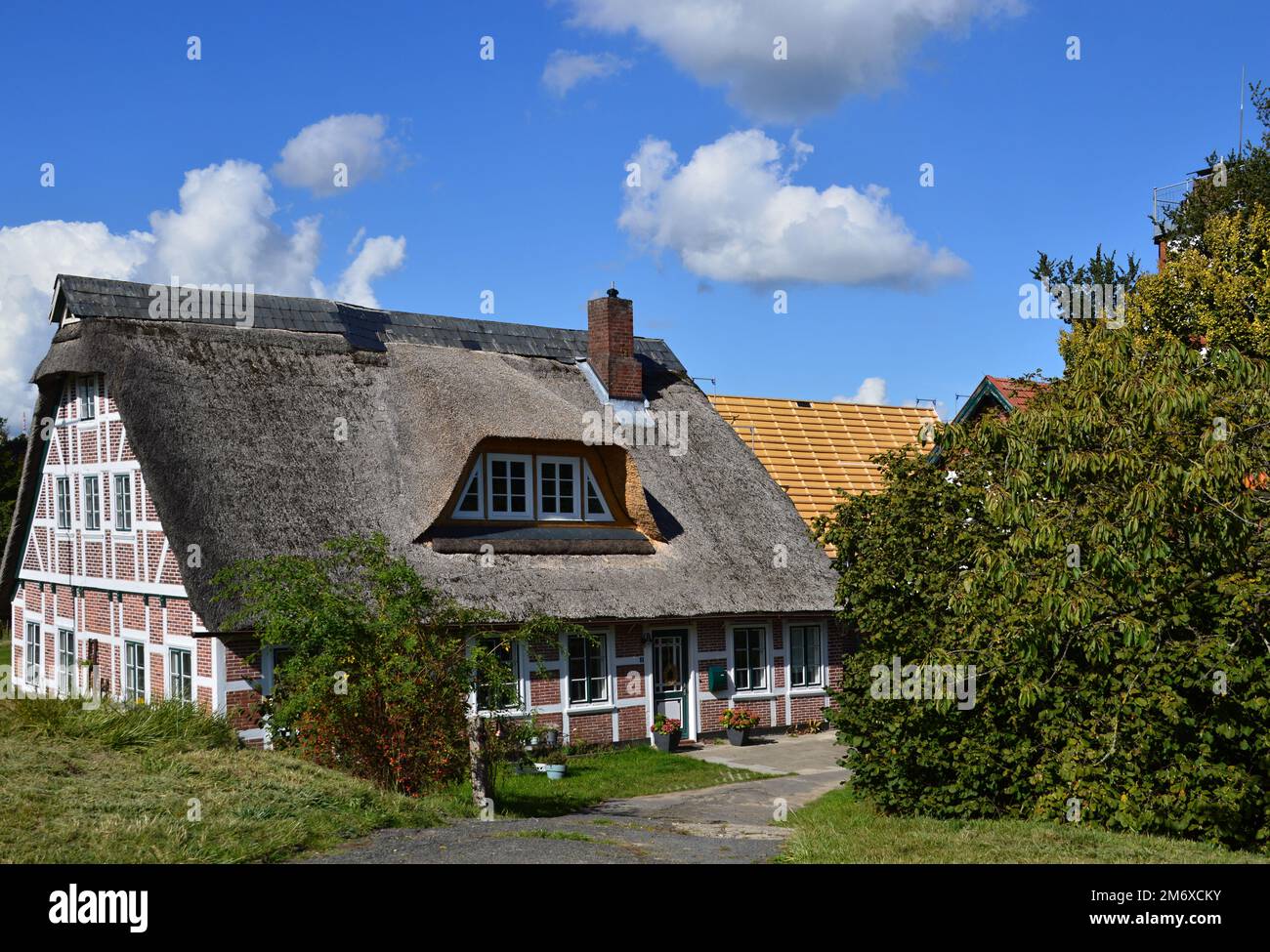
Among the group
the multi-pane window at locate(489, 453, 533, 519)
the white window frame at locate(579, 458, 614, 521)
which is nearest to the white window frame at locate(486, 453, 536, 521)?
the multi-pane window at locate(489, 453, 533, 519)

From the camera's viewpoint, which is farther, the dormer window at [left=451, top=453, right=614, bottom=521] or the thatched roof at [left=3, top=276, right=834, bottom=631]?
the dormer window at [left=451, top=453, right=614, bottom=521]

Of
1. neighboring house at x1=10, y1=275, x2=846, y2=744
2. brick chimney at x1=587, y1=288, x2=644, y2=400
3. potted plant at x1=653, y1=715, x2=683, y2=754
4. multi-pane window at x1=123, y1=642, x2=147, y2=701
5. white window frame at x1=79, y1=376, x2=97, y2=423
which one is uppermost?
brick chimney at x1=587, y1=288, x2=644, y2=400

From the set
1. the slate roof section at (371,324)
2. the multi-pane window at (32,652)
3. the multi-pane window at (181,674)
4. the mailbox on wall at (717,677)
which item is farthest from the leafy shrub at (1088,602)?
the multi-pane window at (32,652)

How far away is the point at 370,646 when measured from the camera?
47.4 ft

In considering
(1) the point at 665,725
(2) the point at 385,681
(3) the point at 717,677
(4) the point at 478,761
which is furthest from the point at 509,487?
(4) the point at 478,761

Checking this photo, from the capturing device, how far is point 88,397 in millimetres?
22578

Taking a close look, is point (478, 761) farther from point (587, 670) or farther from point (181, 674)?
point (181, 674)

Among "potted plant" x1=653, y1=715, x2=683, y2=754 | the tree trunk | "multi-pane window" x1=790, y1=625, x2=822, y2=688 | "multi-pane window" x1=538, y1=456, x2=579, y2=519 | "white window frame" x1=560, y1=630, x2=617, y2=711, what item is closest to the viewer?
the tree trunk

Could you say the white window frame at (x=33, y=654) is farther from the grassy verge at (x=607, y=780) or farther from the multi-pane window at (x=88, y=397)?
the grassy verge at (x=607, y=780)

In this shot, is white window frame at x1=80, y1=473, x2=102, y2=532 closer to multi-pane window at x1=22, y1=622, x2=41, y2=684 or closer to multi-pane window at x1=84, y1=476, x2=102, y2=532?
multi-pane window at x1=84, y1=476, x2=102, y2=532

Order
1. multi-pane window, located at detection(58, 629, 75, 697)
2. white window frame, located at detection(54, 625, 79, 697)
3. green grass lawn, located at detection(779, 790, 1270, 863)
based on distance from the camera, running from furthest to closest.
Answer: multi-pane window, located at detection(58, 629, 75, 697) < white window frame, located at detection(54, 625, 79, 697) < green grass lawn, located at detection(779, 790, 1270, 863)

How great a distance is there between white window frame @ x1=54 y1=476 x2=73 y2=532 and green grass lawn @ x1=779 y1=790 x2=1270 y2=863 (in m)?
17.5

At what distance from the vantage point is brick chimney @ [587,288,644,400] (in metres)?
26.2

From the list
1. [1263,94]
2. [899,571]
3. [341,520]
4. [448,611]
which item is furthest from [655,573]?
[1263,94]
